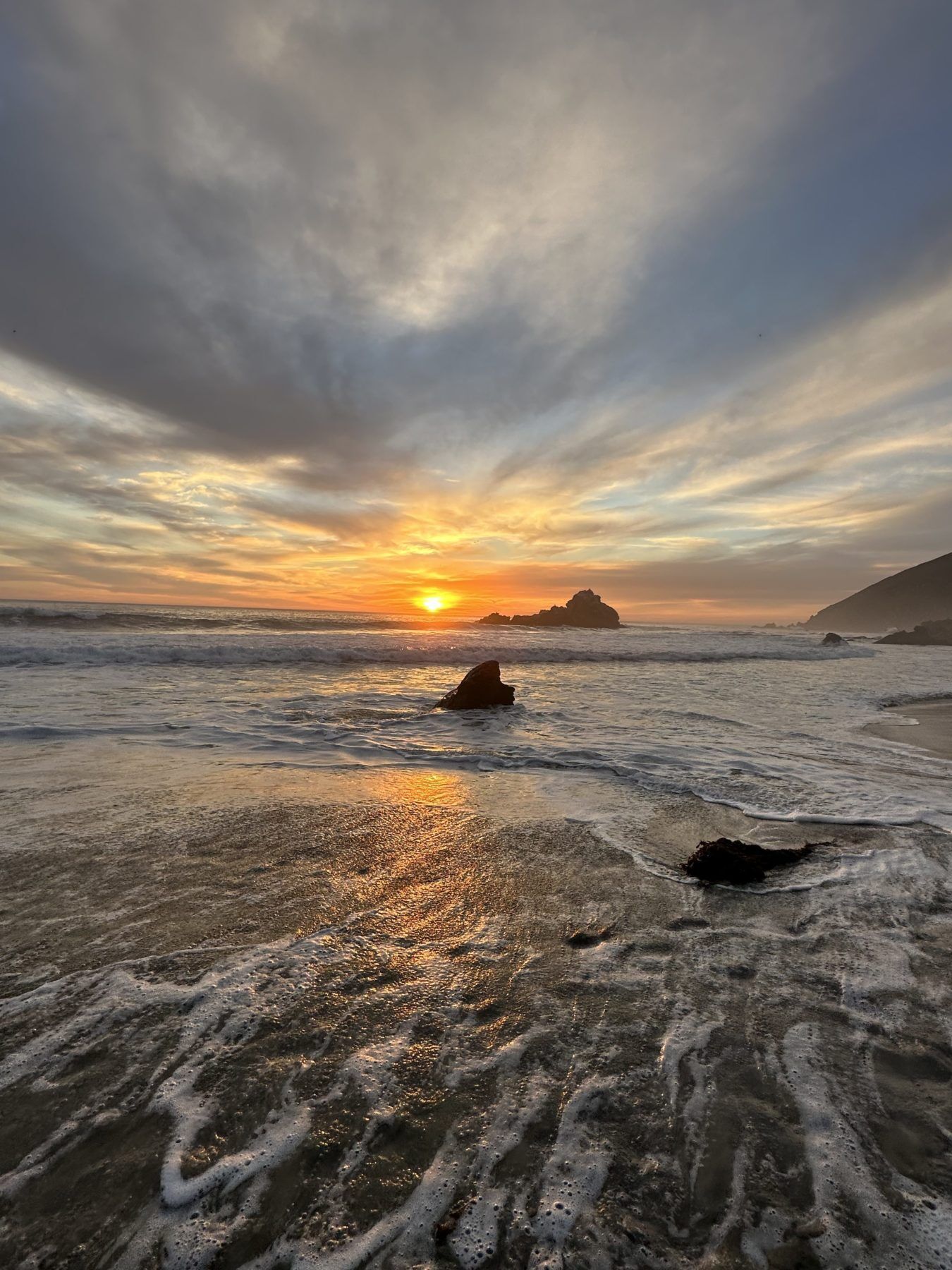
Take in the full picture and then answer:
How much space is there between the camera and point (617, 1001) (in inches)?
106

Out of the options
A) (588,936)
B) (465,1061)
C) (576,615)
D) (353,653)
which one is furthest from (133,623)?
(576,615)

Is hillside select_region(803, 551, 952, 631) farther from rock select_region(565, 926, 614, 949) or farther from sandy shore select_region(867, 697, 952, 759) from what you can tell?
rock select_region(565, 926, 614, 949)

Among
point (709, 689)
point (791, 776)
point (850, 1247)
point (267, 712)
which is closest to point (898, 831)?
point (791, 776)

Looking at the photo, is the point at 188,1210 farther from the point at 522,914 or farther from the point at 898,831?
the point at 898,831

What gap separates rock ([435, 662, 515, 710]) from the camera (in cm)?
1148

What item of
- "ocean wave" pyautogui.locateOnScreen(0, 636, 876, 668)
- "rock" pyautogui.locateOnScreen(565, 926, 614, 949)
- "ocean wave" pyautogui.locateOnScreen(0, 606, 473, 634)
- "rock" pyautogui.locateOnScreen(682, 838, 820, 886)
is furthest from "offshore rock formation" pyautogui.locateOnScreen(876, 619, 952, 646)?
"rock" pyautogui.locateOnScreen(565, 926, 614, 949)

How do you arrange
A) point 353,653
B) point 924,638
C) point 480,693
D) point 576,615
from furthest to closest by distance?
point 576,615, point 924,638, point 353,653, point 480,693

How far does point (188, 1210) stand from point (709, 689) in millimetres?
15668

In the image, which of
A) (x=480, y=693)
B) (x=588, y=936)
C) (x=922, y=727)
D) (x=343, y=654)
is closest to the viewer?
(x=588, y=936)

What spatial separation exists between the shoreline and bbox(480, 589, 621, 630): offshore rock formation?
195 feet

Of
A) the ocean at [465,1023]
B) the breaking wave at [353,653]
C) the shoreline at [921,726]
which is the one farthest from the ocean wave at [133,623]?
the shoreline at [921,726]

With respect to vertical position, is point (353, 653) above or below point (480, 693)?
above

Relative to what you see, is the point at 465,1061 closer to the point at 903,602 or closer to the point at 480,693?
the point at 480,693

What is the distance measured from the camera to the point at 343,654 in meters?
23.0
